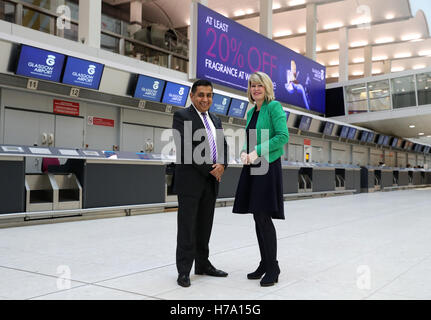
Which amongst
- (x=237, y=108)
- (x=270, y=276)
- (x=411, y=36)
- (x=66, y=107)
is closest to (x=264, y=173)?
(x=270, y=276)

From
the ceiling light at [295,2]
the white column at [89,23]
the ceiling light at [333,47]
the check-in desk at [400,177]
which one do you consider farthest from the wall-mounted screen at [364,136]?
the white column at [89,23]

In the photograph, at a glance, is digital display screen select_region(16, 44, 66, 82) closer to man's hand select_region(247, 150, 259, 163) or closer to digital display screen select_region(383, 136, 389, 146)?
man's hand select_region(247, 150, 259, 163)

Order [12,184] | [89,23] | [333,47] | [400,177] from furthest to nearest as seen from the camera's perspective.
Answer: [333,47]
[400,177]
[89,23]
[12,184]

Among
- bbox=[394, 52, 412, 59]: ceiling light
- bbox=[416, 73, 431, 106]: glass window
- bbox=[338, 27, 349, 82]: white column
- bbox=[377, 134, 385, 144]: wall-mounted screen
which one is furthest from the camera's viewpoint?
bbox=[394, 52, 412, 59]: ceiling light

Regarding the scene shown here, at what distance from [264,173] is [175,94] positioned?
695 centimetres

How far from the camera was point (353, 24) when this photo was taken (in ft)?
65.5

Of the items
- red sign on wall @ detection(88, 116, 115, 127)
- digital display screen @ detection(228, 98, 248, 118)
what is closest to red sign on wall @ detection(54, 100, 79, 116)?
red sign on wall @ detection(88, 116, 115, 127)

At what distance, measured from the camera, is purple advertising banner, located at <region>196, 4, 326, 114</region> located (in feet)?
35.4

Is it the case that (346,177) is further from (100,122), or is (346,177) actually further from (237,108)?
(100,122)

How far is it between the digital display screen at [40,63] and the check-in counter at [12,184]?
180 centimetres

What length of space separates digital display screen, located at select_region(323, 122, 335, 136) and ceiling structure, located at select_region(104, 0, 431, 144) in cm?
320

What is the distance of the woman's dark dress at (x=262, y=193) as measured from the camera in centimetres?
277

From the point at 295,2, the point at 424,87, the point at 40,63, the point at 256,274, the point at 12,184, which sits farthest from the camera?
the point at 295,2
